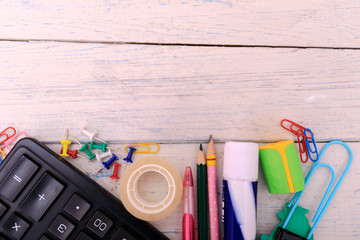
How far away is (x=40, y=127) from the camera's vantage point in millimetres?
489

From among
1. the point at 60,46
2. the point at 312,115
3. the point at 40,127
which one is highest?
the point at 312,115

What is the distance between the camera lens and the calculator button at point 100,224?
42cm

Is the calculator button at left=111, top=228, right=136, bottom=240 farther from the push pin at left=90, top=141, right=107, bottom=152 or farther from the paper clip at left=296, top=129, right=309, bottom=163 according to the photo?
the paper clip at left=296, top=129, right=309, bottom=163

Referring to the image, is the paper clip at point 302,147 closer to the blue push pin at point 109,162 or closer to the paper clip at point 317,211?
the paper clip at point 317,211

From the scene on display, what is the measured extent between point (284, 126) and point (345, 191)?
0.15 meters

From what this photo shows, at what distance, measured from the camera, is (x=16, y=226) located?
418 millimetres

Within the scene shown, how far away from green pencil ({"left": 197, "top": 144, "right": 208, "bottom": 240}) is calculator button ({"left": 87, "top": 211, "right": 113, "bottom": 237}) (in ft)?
0.46

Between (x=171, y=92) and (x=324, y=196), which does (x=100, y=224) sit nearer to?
(x=171, y=92)

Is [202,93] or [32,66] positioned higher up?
[202,93]

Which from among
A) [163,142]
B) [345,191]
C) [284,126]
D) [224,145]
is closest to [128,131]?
[163,142]

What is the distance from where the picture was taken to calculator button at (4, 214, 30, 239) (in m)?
0.42

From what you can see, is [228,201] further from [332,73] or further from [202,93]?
[332,73]

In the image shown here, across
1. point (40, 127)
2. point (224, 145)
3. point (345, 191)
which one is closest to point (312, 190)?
point (345, 191)

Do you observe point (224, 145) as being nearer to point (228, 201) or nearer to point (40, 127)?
point (228, 201)
